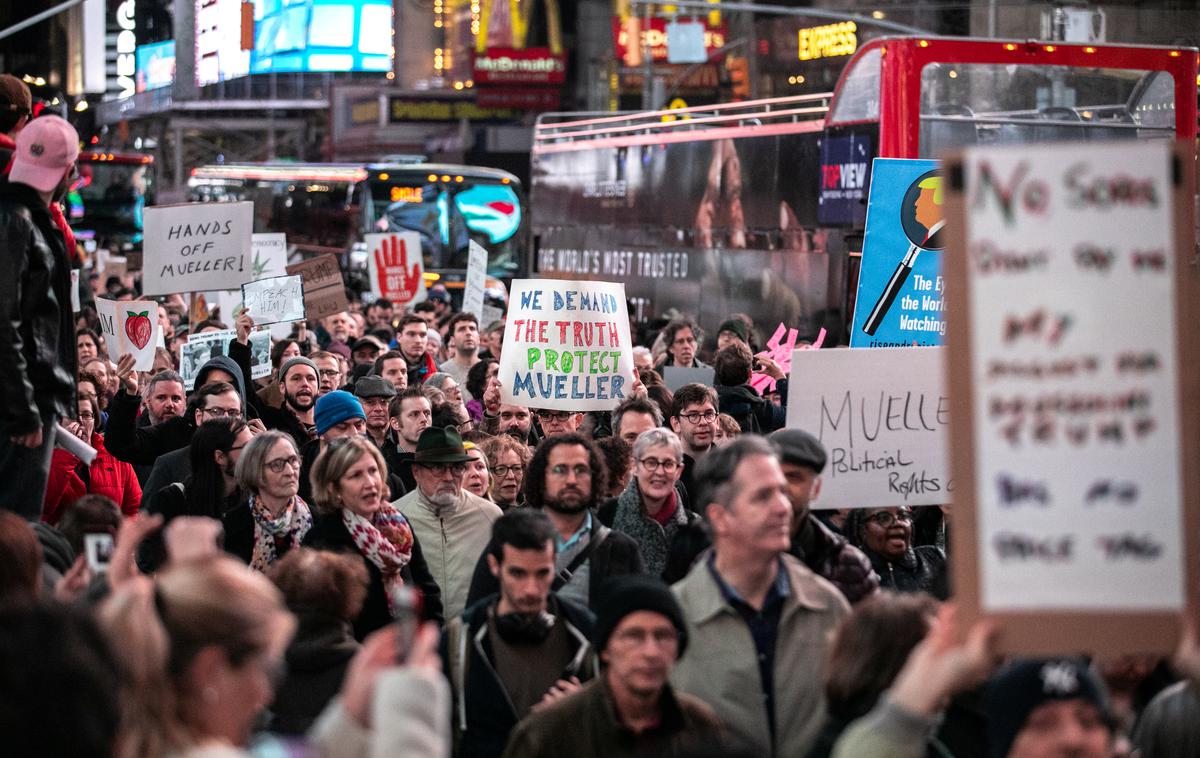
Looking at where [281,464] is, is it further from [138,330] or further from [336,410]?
[138,330]

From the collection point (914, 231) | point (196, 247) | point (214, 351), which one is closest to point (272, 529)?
point (914, 231)

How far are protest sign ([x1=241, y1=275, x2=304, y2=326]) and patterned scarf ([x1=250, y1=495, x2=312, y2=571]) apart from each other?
25.7 ft

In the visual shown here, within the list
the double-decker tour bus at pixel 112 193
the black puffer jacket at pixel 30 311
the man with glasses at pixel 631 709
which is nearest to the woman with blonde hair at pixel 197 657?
the man with glasses at pixel 631 709

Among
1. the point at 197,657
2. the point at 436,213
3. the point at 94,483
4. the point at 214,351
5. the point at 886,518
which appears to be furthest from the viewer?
the point at 436,213

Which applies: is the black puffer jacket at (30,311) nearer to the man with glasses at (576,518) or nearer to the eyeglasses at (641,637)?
the man with glasses at (576,518)

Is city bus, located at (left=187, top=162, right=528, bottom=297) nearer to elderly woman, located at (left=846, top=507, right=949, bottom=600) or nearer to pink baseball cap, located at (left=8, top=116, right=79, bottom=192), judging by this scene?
elderly woman, located at (left=846, top=507, right=949, bottom=600)

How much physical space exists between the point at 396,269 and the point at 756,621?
55.2ft

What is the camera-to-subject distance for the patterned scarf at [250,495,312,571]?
7.32 metres

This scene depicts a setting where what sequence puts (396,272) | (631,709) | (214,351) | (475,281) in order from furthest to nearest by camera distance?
(396,272)
(475,281)
(214,351)
(631,709)

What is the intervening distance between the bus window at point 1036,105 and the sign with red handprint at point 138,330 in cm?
623

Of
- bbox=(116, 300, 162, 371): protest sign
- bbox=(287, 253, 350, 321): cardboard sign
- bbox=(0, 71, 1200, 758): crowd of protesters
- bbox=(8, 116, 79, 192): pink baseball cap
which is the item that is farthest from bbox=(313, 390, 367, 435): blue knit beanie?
bbox=(287, 253, 350, 321): cardboard sign

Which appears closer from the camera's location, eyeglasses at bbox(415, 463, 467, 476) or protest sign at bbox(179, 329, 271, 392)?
eyeglasses at bbox(415, 463, 467, 476)

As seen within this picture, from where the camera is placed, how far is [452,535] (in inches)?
307

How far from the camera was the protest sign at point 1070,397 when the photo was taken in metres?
3.77
